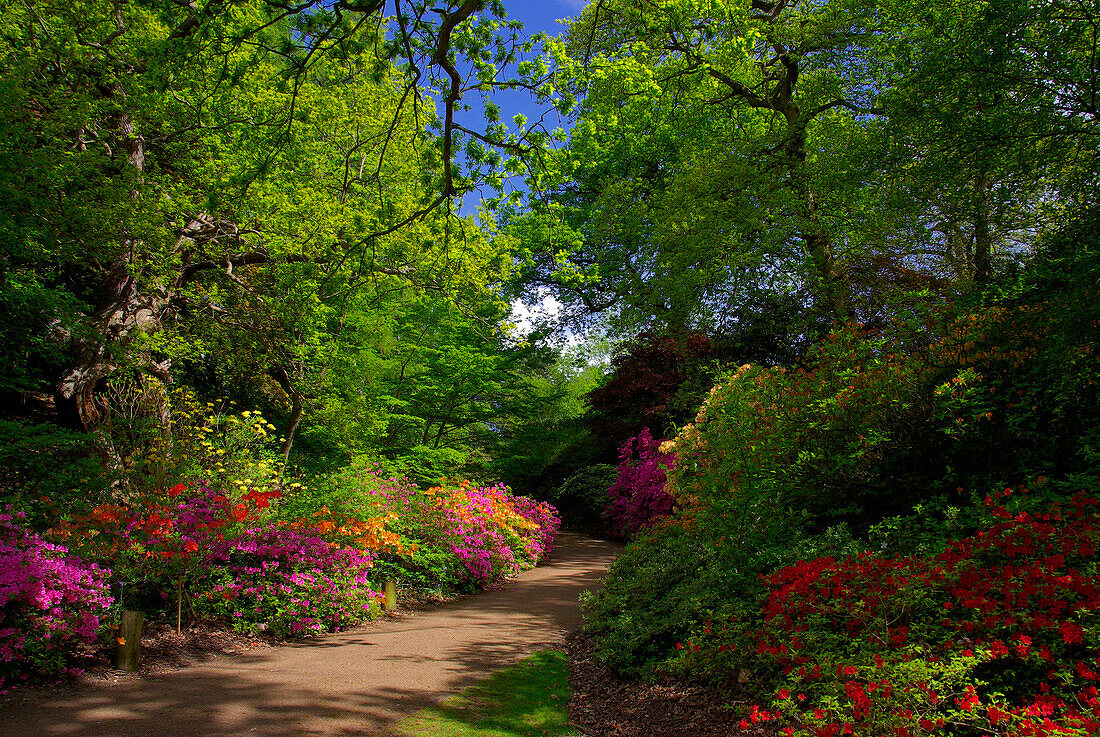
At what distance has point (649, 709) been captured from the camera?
410cm

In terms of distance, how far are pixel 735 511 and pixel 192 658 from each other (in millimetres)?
4912

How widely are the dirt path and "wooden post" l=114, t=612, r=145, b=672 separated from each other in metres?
0.27

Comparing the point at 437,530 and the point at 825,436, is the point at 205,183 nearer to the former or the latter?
the point at 437,530

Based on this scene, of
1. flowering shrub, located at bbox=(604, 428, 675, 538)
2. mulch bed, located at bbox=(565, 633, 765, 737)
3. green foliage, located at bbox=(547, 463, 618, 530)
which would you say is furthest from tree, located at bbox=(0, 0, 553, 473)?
green foliage, located at bbox=(547, 463, 618, 530)

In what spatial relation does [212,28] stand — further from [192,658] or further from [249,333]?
[249,333]

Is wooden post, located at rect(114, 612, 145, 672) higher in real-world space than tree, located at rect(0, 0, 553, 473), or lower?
lower

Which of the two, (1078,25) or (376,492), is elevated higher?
(1078,25)

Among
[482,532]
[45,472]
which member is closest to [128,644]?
[45,472]

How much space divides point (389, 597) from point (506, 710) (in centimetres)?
372

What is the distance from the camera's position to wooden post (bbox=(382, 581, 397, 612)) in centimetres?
744

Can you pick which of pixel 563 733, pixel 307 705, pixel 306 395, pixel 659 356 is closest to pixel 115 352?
pixel 306 395

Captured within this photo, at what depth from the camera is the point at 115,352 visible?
313 inches

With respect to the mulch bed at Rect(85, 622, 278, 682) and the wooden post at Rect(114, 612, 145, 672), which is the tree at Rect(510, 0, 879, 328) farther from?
the wooden post at Rect(114, 612, 145, 672)

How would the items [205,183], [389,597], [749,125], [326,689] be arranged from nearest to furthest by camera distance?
[326,689] < [389,597] < [205,183] < [749,125]
